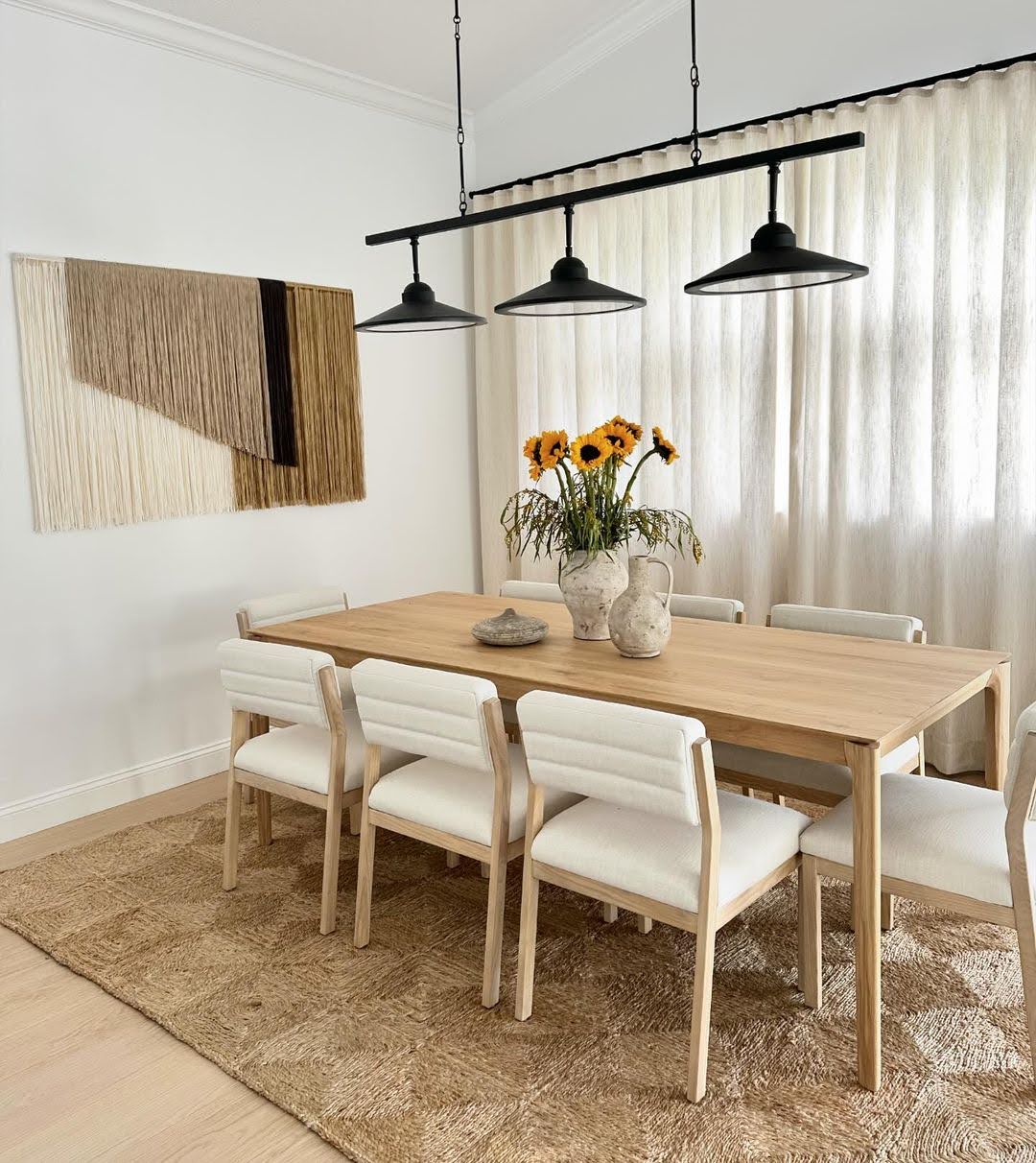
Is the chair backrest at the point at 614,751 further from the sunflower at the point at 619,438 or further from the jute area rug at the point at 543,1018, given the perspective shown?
the sunflower at the point at 619,438

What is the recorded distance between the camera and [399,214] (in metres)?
4.55

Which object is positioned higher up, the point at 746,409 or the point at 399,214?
the point at 399,214

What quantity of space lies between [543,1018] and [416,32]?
372cm

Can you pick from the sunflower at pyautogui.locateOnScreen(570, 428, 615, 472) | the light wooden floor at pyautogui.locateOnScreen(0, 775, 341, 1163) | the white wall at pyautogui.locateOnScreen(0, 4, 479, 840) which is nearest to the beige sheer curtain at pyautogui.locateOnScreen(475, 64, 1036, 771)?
the white wall at pyautogui.locateOnScreen(0, 4, 479, 840)

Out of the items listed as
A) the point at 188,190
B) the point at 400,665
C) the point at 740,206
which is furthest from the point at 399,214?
the point at 400,665

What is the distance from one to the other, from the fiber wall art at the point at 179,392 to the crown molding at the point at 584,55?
1290 mm

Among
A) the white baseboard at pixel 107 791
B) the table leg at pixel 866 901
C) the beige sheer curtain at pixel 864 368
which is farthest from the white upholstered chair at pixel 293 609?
the table leg at pixel 866 901

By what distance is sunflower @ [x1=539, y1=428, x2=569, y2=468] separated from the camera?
101 inches

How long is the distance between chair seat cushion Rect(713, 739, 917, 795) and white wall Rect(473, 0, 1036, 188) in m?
2.42

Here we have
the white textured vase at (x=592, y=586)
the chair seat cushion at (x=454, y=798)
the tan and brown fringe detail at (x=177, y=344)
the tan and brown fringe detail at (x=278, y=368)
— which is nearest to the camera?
the chair seat cushion at (x=454, y=798)

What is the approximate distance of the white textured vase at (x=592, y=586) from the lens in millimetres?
2775

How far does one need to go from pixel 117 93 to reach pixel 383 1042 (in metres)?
3.29

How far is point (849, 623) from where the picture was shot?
291 cm

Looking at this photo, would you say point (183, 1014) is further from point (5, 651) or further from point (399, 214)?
point (399, 214)
